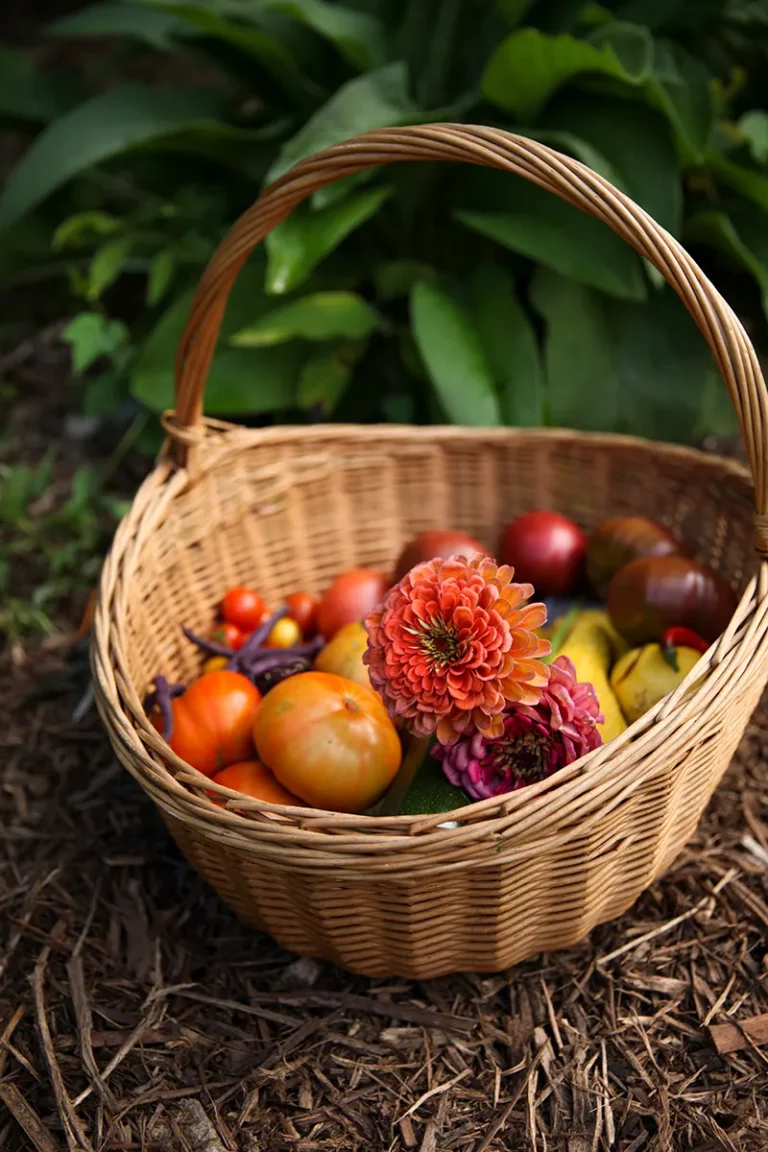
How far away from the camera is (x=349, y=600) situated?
142 cm

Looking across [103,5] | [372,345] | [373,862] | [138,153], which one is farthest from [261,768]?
[103,5]

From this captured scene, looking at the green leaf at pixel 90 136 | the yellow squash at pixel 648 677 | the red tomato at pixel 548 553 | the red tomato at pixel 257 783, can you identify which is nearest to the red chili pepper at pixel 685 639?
the yellow squash at pixel 648 677

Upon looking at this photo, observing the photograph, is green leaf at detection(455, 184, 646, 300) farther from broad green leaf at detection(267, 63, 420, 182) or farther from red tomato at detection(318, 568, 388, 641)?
red tomato at detection(318, 568, 388, 641)

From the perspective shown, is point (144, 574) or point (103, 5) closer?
point (144, 574)

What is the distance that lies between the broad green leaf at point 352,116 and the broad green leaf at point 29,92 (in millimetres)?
934

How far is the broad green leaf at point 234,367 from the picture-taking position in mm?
1865

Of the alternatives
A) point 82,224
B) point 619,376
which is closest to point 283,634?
point 619,376

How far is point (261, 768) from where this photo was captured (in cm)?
114

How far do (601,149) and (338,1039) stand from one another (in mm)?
1493

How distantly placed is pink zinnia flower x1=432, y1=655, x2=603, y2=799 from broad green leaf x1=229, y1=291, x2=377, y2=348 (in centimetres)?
98

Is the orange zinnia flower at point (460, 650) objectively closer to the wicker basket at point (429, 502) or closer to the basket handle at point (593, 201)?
Answer: the wicker basket at point (429, 502)

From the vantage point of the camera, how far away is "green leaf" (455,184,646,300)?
5.55 ft

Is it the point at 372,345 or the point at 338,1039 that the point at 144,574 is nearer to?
the point at 338,1039

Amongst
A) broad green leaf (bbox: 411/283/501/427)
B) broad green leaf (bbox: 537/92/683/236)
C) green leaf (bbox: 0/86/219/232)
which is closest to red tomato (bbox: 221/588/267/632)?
broad green leaf (bbox: 411/283/501/427)
